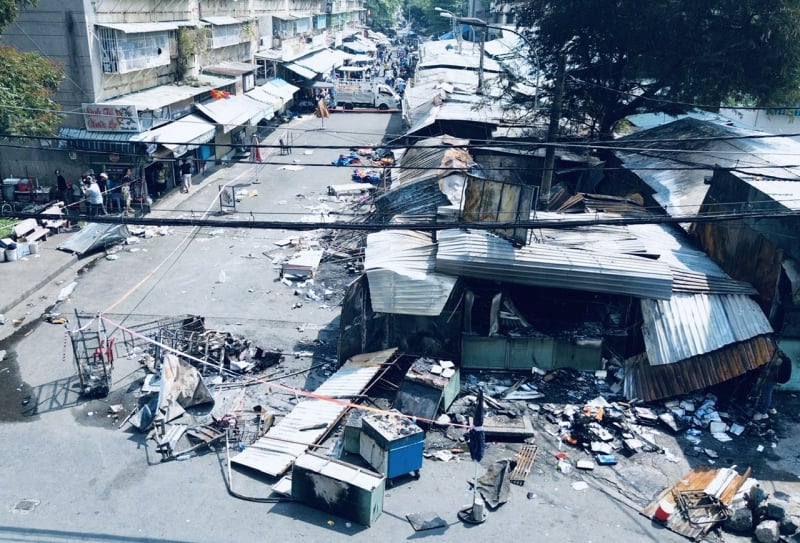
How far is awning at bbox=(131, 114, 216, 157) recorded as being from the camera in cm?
2561

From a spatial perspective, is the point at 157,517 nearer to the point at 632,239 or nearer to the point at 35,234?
the point at 632,239

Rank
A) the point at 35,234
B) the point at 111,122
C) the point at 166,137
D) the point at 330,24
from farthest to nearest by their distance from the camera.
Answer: the point at 330,24 < the point at 166,137 < the point at 111,122 < the point at 35,234

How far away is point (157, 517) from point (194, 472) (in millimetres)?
1231

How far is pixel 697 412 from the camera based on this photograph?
44.5 feet

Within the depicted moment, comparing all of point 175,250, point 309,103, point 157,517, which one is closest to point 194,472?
point 157,517

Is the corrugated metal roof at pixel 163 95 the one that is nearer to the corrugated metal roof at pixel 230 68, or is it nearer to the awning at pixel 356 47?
the corrugated metal roof at pixel 230 68

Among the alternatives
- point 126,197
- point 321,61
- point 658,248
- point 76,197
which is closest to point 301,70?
point 321,61

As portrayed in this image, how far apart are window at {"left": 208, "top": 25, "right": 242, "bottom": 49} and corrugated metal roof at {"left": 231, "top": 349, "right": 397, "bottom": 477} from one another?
26938 millimetres

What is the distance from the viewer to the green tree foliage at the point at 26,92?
20.4 metres

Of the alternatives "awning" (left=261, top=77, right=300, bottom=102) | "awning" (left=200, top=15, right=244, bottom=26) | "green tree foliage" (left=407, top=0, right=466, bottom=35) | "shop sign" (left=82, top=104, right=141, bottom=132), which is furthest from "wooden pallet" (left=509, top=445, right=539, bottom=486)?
"green tree foliage" (left=407, top=0, right=466, bottom=35)

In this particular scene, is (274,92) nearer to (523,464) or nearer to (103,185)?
(103,185)

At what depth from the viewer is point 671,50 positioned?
77.5 ft

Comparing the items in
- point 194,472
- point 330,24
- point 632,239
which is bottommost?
point 194,472

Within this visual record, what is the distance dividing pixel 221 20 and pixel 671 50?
77.6 feet
